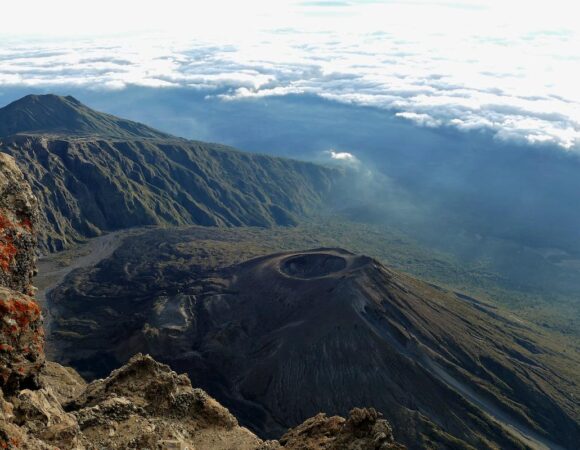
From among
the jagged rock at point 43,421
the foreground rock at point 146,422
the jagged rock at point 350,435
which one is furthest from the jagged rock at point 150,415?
the jagged rock at point 350,435

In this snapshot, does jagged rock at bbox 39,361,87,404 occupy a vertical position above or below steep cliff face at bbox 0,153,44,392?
below

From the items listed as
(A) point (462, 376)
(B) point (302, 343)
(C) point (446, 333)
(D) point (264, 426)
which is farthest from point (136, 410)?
(C) point (446, 333)

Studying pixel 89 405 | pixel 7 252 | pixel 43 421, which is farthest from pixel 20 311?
pixel 89 405

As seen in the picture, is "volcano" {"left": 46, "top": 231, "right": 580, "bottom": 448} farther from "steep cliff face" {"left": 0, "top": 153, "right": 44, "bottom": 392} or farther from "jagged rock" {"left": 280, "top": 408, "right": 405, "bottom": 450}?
"steep cliff face" {"left": 0, "top": 153, "right": 44, "bottom": 392}

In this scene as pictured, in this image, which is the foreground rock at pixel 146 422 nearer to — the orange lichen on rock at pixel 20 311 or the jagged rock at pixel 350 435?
the jagged rock at pixel 350 435

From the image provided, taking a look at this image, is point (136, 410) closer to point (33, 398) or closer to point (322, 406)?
point (33, 398)

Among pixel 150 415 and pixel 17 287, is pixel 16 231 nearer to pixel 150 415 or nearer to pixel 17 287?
pixel 17 287

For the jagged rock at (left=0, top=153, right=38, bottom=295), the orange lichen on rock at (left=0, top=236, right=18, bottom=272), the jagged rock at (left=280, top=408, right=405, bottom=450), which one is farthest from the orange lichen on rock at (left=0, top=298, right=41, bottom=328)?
the jagged rock at (left=280, top=408, right=405, bottom=450)
